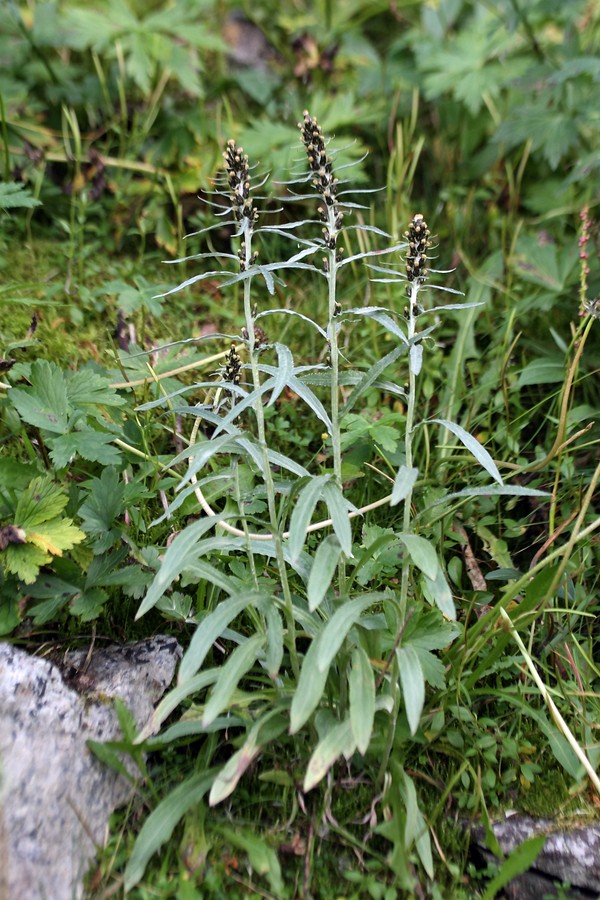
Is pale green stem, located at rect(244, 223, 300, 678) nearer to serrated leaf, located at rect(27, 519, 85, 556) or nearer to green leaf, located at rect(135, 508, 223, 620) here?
green leaf, located at rect(135, 508, 223, 620)

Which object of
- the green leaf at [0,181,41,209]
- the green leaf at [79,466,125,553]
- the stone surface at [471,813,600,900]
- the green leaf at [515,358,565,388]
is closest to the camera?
the stone surface at [471,813,600,900]

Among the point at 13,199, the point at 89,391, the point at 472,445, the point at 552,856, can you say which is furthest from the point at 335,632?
the point at 13,199

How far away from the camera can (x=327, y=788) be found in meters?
1.71

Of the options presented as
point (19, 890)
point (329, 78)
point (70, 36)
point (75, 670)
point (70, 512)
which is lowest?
point (19, 890)

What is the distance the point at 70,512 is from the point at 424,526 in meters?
0.95

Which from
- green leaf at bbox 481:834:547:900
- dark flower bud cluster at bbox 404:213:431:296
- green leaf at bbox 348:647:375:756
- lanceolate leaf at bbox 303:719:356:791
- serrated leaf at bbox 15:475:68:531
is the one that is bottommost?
green leaf at bbox 481:834:547:900

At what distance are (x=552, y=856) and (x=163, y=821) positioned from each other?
0.86m

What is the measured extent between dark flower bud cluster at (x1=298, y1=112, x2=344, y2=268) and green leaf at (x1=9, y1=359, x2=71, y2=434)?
2.83ft

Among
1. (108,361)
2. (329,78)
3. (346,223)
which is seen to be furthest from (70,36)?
(108,361)

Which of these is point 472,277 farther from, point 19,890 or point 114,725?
point 19,890

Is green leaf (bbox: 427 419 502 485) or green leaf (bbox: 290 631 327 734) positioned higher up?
green leaf (bbox: 427 419 502 485)

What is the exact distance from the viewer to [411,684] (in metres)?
1.51

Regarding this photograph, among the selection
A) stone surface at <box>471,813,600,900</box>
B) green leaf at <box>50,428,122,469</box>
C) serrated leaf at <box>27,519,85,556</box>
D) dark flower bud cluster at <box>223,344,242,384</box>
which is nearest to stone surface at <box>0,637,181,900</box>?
serrated leaf at <box>27,519,85,556</box>

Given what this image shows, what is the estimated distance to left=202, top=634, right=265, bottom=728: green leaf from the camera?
1510mm
